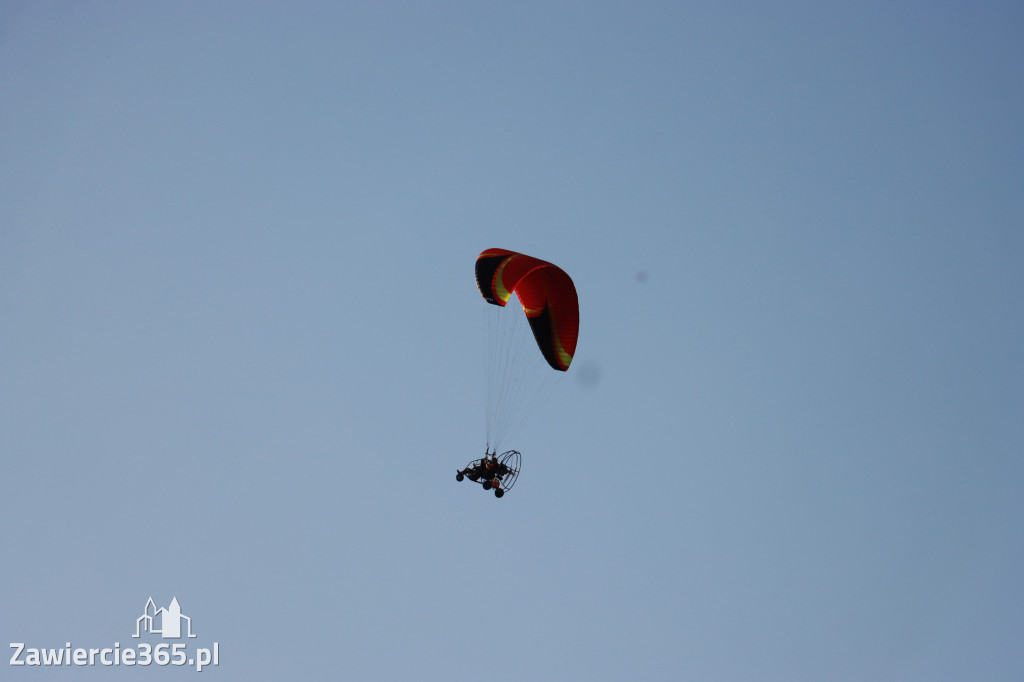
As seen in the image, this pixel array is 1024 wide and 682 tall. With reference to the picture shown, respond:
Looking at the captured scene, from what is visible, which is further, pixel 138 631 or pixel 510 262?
pixel 138 631

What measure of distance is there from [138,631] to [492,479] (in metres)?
25.3

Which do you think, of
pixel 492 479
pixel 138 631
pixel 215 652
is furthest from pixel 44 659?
pixel 492 479

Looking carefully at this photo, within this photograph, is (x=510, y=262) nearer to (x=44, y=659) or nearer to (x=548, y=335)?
(x=548, y=335)

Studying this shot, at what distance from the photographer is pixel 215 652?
164ft

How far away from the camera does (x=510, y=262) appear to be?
34156 millimetres

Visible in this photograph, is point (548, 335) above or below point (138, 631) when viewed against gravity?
above

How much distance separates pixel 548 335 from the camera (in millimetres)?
34781

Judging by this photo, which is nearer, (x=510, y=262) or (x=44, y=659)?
(x=510, y=262)

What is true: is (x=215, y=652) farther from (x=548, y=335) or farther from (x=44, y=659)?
(x=548, y=335)

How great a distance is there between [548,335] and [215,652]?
26087 mm

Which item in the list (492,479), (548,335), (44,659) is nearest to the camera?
(492,479)

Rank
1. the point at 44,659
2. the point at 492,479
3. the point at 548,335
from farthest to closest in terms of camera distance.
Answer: the point at 44,659 → the point at 548,335 → the point at 492,479

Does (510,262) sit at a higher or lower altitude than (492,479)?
higher

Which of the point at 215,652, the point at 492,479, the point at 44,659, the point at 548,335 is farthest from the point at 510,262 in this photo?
the point at 44,659
